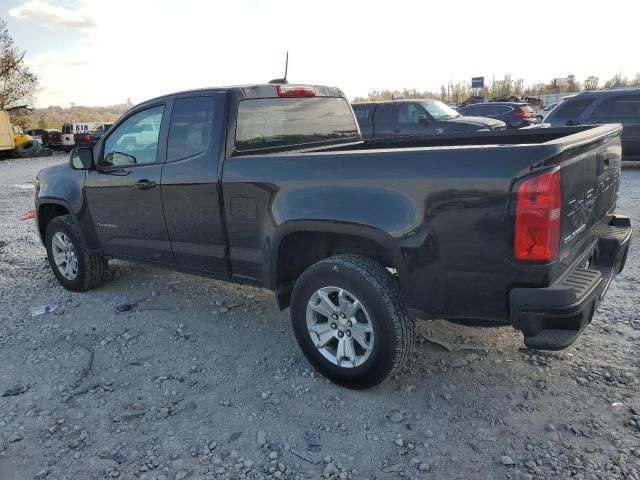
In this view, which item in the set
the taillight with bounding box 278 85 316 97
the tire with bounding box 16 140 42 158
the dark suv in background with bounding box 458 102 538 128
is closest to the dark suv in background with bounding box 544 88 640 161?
the dark suv in background with bounding box 458 102 538 128

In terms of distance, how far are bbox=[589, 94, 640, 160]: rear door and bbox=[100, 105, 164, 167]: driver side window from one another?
9599mm

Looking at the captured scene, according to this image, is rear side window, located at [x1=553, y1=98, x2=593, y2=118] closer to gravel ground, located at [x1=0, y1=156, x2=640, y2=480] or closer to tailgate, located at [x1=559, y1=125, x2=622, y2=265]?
gravel ground, located at [x1=0, y1=156, x2=640, y2=480]

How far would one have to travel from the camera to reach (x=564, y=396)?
3.10 m

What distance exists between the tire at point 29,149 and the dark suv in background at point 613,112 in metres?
22.9

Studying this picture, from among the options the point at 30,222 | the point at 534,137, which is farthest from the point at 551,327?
the point at 30,222

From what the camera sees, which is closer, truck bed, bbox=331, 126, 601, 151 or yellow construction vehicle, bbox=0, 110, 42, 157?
truck bed, bbox=331, 126, 601, 151

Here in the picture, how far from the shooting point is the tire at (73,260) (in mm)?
5141

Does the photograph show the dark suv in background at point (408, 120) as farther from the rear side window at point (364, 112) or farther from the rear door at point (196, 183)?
the rear door at point (196, 183)

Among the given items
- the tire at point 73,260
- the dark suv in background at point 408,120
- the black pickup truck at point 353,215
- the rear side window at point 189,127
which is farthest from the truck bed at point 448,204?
the dark suv in background at point 408,120

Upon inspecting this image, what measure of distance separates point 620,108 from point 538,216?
10.0 metres

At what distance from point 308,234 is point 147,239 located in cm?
174

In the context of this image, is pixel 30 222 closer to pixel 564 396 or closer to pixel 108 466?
pixel 108 466

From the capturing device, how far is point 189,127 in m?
4.03

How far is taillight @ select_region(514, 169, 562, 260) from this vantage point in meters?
2.46
